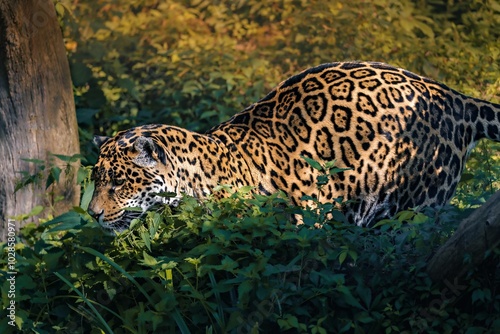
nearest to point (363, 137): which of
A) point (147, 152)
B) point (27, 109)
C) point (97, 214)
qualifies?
point (147, 152)

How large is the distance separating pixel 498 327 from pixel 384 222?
3.40ft

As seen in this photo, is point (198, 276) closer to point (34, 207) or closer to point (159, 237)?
point (159, 237)

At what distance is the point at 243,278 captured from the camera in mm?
6223

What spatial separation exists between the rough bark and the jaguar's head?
1957 mm

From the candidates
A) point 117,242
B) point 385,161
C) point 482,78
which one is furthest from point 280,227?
point 482,78

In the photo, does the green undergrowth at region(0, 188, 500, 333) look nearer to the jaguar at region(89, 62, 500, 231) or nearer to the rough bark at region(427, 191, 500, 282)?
the rough bark at region(427, 191, 500, 282)

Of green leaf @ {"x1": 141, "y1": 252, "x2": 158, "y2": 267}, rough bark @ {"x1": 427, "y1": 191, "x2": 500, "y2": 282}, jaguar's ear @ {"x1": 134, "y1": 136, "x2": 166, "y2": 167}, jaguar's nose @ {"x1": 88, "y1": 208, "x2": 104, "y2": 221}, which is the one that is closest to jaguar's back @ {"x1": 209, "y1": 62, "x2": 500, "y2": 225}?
jaguar's ear @ {"x1": 134, "y1": 136, "x2": 166, "y2": 167}

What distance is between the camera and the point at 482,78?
39.5ft

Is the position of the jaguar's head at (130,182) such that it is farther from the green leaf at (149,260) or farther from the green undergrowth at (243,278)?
the green leaf at (149,260)

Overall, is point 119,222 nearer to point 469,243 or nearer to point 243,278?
point 243,278

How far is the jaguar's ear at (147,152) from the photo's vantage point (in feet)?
22.9

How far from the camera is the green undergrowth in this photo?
6.15m

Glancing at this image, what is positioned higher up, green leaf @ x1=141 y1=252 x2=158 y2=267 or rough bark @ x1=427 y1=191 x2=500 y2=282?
rough bark @ x1=427 y1=191 x2=500 y2=282

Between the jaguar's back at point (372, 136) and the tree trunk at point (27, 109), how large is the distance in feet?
4.45
